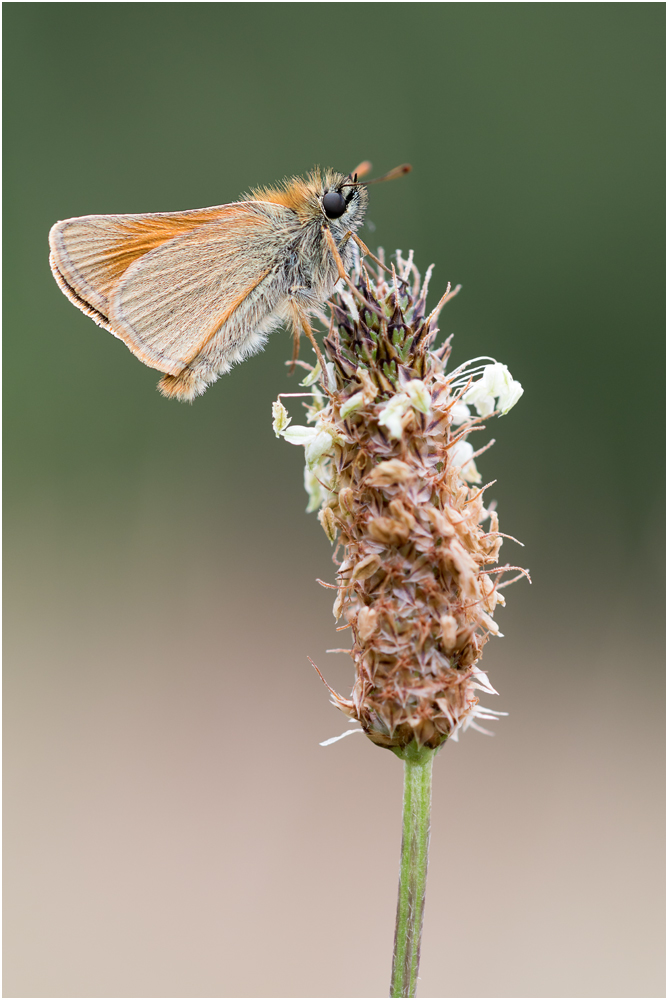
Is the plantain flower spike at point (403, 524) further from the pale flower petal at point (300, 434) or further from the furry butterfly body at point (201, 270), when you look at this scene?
the furry butterfly body at point (201, 270)

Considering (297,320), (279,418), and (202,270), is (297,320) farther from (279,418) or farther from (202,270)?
(279,418)

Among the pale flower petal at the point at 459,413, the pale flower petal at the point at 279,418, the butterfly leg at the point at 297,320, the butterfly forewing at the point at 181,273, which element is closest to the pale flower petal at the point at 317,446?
the pale flower petal at the point at 279,418

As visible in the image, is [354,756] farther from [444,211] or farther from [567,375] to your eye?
[444,211]

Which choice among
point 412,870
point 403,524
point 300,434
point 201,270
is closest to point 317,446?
point 300,434

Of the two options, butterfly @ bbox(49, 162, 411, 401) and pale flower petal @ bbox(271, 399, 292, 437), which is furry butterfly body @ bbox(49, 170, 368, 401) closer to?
butterfly @ bbox(49, 162, 411, 401)

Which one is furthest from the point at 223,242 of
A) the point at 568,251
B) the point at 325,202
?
the point at 568,251

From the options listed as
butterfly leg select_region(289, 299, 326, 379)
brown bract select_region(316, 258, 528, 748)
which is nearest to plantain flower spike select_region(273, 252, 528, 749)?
brown bract select_region(316, 258, 528, 748)
